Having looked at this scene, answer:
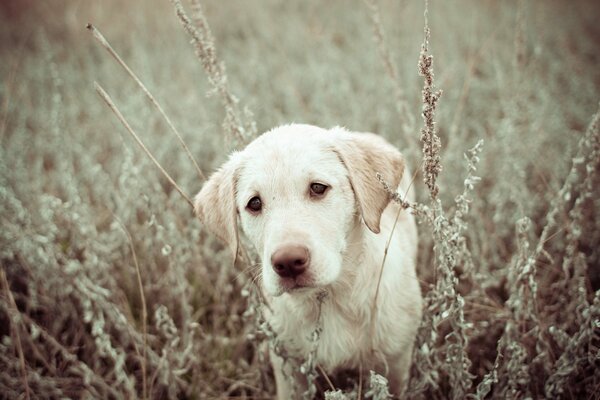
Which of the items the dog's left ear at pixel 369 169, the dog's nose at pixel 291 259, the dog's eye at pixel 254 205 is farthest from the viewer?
the dog's eye at pixel 254 205

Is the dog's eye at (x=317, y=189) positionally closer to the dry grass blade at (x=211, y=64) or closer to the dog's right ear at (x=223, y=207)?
the dog's right ear at (x=223, y=207)

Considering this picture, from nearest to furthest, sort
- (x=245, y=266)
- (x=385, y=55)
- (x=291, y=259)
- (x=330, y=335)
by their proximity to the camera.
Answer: (x=291, y=259) < (x=330, y=335) < (x=385, y=55) < (x=245, y=266)

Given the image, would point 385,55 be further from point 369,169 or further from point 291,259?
point 291,259

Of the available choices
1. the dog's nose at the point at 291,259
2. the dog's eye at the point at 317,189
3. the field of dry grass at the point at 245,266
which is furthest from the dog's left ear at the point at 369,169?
the dog's nose at the point at 291,259

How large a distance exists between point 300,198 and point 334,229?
0.20m

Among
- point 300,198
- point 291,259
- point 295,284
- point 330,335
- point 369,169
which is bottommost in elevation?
point 330,335

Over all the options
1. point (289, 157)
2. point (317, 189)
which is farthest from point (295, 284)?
point (289, 157)

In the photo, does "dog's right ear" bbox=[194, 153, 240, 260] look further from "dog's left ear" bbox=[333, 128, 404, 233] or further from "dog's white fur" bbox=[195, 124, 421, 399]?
"dog's left ear" bbox=[333, 128, 404, 233]

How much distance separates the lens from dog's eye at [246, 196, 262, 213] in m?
2.04

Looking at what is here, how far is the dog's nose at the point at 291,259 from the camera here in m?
1.63

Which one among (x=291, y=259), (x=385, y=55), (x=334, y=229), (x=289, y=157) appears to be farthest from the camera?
(x=385, y=55)

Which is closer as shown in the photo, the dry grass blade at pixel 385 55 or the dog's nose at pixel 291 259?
the dog's nose at pixel 291 259

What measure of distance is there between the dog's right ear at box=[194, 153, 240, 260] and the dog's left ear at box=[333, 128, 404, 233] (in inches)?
21.3

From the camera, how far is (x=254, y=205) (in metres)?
2.05
